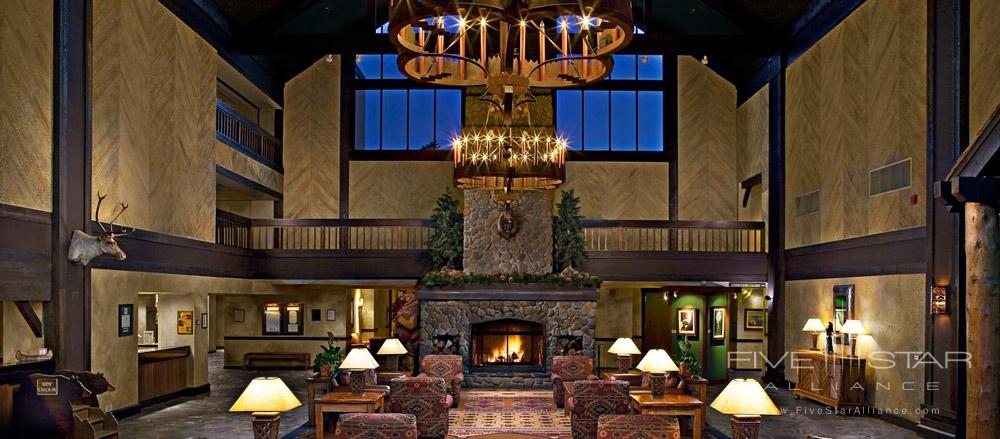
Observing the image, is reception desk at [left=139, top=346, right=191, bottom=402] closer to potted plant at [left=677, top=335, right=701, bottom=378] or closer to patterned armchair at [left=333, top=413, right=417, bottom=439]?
patterned armchair at [left=333, top=413, right=417, bottom=439]

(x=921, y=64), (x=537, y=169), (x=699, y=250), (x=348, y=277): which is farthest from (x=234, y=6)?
(x=921, y=64)

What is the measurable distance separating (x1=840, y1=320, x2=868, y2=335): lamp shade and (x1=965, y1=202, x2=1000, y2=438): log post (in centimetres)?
704

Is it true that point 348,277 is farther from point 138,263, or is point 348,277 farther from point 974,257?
point 974,257

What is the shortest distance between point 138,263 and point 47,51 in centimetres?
373

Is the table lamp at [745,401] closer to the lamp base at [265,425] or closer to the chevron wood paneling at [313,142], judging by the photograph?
the lamp base at [265,425]

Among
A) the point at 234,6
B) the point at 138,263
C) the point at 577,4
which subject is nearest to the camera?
the point at 577,4

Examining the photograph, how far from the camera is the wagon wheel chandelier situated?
5812mm

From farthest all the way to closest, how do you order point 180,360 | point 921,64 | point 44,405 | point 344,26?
point 344,26 → point 180,360 → point 921,64 → point 44,405

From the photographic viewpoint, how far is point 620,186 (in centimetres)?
2122

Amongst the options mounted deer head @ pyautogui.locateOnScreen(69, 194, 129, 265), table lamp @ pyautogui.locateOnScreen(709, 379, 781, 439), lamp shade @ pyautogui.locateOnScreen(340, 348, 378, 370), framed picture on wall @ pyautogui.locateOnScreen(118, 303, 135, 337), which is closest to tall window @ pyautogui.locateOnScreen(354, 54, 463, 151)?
framed picture on wall @ pyautogui.locateOnScreen(118, 303, 135, 337)

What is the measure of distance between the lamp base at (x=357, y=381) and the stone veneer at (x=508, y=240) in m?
6.93

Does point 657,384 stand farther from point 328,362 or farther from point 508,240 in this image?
point 508,240

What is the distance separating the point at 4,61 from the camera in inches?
388

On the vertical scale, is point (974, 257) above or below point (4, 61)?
below
